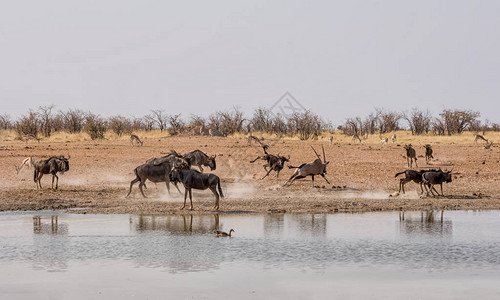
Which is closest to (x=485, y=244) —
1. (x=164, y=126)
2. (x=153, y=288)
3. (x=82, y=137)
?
(x=153, y=288)

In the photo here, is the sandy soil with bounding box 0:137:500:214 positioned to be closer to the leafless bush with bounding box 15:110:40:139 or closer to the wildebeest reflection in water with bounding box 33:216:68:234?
the wildebeest reflection in water with bounding box 33:216:68:234

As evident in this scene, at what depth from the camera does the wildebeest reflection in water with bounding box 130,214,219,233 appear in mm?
15703

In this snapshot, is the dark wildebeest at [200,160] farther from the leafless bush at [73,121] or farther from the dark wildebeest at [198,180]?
the leafless bush at [73,121]

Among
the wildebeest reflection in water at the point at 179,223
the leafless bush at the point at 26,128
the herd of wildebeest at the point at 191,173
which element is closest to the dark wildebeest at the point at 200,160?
the herd of wildebeest at the point at 191,173

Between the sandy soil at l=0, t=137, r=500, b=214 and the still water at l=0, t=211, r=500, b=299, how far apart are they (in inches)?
79.8

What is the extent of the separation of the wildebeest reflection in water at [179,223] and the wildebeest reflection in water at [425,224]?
432cm

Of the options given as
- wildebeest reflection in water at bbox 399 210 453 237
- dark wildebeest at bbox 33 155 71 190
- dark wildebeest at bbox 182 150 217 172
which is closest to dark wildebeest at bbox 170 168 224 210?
wildebeest reflection in water at bbox 399 210 453 237

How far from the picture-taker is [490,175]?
2828cm

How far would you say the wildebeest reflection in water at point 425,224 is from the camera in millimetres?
15287

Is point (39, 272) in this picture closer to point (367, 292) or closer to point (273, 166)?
point (367, 292)

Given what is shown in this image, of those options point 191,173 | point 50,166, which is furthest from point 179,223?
point 50,166

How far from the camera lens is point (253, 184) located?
83.1 ft

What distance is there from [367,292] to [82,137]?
44.3m

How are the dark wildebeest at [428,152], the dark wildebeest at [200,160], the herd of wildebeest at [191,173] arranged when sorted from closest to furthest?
the herd of wildebeest at [191,173], the dark wildebeest at [200,160], the dark wildebeest at [428,152]
